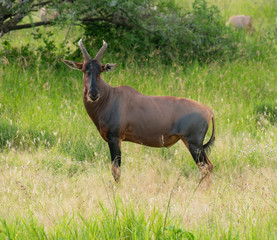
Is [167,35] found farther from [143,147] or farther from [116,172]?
[116,172]

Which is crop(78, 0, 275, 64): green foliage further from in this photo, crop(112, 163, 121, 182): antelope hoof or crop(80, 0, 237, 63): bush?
crop(112, 163, 121, 182): antelope hoof

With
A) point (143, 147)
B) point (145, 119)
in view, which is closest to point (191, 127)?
point (145, 119)

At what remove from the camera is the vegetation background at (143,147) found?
3951 mm

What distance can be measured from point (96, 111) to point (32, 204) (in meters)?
1.47

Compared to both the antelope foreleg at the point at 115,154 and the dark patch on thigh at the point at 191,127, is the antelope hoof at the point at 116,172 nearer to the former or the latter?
the antelope foreleg at the point at 115,154

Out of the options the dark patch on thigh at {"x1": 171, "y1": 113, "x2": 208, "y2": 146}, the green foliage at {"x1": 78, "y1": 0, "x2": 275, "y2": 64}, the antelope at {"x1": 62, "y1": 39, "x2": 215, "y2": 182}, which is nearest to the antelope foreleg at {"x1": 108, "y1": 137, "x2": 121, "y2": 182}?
the antelope at {"x1": 62, "y1": 39, "x2": 215, "y2": 182}

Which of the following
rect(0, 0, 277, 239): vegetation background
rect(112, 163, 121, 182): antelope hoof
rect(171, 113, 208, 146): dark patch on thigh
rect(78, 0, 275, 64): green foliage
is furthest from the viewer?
rect(78, 0, 275, 64): green foliage

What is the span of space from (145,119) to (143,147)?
1.36 meters

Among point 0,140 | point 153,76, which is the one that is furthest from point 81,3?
point 0,140

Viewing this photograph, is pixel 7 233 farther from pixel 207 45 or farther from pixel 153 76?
pixel 207 45

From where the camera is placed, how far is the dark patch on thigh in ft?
17.8

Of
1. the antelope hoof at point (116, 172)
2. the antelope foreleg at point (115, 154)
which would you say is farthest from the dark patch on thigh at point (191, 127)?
the antelope hoof at point (116, 172)

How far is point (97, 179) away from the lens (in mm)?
5652

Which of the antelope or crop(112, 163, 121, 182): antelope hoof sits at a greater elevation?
the antelope
